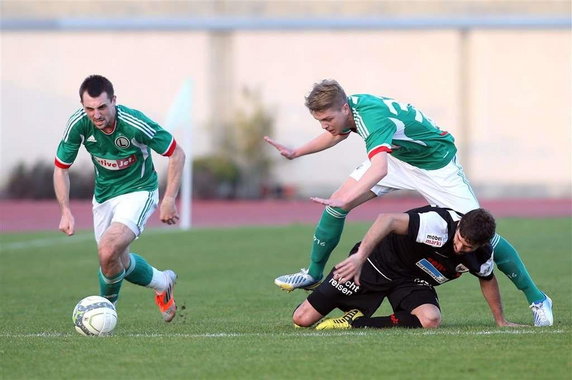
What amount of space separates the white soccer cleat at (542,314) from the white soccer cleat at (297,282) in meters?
1.80

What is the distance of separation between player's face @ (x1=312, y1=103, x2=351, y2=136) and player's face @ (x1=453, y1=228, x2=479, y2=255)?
4.02ft

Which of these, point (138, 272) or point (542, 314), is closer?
point (542, 314)

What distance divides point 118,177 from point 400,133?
2.40 meters

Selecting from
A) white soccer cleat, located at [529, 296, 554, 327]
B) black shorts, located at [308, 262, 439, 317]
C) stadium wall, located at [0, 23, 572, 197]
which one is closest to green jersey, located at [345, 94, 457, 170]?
black shorts, located at [308, 262, 439, 317]

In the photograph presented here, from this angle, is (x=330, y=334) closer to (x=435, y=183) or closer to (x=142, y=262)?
(x=435, y=183)

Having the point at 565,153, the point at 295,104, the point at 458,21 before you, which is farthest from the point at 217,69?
the point at 565,153

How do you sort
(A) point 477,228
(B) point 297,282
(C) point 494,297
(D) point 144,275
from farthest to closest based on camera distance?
(D) point 144,275
(B) point 297,282
(C) point 494,297
(A) point 477,228

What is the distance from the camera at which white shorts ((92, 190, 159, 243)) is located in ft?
30.0

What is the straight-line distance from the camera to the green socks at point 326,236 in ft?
30.3

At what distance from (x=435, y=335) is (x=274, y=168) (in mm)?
26700

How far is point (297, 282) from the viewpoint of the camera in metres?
9.24

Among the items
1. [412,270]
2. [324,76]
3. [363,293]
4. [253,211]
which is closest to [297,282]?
[363,293]

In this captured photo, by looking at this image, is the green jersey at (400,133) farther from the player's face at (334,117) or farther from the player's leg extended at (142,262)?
the player's leg extended at (142,262)

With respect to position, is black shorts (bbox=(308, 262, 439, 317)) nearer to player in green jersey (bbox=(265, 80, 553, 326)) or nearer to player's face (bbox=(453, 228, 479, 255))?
player in green jersey (bbox=(265, 80, 553, 326))
